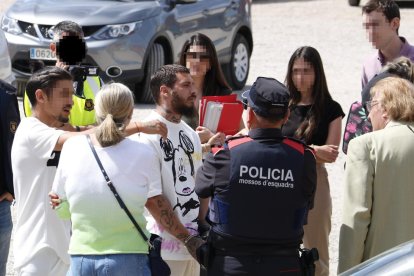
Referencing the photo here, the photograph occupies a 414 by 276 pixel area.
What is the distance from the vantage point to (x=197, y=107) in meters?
6.77

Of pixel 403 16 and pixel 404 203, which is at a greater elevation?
pixel 404 203

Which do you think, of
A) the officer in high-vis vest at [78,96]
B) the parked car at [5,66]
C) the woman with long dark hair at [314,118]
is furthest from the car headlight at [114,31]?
the woman with long dark hair at [314,118]

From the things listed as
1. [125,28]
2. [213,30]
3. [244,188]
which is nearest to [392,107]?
[244,188]

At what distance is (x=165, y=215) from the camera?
5.60 m

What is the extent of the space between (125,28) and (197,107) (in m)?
7.04

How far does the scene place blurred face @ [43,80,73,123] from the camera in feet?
18.9

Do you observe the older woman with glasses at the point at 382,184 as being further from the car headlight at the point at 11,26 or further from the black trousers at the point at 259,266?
the car headlight at the point at 11,26

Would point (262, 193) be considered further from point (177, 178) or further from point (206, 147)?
point (206, 147)

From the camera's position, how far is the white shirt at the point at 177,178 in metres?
5.80

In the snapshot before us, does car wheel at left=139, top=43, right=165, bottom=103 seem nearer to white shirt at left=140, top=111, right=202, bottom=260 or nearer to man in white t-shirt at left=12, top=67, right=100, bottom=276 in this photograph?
white shirt at left=140, top=111, right=202, bottom=260

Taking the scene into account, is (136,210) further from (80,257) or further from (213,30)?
(213,30)

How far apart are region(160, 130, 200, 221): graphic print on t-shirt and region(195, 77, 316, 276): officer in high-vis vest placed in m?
0.64

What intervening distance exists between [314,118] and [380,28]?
1.17 meters

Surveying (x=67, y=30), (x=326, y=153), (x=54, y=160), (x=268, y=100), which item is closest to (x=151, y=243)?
(x=54, y=160)
